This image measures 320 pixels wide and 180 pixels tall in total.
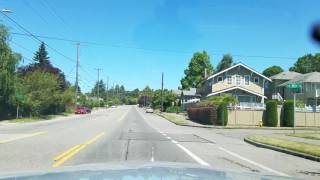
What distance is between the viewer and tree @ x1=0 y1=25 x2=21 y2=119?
2053 inches

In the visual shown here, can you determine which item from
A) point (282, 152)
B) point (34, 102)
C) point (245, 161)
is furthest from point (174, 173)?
point (34, 102)

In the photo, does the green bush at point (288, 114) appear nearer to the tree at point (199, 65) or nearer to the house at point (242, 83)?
the house at point (242, 83)

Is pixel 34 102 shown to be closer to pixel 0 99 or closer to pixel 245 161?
pixel 0 99

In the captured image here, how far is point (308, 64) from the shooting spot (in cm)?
12588

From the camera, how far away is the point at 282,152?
22797 mm

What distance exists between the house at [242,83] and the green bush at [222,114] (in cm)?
2955

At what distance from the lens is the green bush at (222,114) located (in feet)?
166

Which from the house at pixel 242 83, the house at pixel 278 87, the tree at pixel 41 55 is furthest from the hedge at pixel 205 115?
the tree at pixel 41 55

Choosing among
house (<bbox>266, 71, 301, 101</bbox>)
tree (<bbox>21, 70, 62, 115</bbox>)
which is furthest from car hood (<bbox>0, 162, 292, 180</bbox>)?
house (<bbox>266, 71, 301, 101</bbox>)

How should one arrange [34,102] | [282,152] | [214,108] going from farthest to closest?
1. [34,102]
2. [214,108]
3. [282,152]

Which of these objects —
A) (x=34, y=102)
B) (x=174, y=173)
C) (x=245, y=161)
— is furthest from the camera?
(x=34, y=102)

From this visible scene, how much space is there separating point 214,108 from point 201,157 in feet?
110

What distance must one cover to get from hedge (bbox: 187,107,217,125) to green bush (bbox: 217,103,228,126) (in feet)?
1.64

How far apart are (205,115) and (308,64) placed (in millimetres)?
76406
